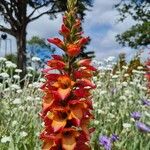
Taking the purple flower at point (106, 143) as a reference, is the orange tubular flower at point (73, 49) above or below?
above

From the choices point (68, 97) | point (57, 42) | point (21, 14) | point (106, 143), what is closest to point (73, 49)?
point (57, 42)

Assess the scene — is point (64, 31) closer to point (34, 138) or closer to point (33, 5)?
point (34, 138)

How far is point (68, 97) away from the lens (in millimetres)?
3004

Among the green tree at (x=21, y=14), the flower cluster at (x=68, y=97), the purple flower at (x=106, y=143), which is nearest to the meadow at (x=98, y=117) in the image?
the purple flower at (x=106, y=143)

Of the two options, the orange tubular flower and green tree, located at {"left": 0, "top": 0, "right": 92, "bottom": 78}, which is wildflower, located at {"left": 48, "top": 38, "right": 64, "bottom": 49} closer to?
the orange tubular flower

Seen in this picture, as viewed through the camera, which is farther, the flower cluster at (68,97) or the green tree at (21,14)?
the green tree at (21,14)

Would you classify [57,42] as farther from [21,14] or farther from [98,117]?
[21,14]

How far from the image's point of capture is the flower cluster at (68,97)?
296 cm

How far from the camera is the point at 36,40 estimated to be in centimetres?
6112

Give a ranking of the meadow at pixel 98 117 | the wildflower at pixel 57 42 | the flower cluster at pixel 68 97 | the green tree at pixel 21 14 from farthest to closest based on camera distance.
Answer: the green tree at pixel 21 14 → the meadow at pixel 98 117 → the wildflower at pixel 57 42 → the flower cluster at pixel 68 97

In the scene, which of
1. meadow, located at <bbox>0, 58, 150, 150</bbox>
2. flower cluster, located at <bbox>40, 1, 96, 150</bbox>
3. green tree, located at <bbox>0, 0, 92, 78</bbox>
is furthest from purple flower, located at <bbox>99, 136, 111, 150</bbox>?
green tree, located at <bbox>0, 0, 92, 78</bbox>

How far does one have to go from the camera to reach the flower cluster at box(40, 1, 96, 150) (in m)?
2.96

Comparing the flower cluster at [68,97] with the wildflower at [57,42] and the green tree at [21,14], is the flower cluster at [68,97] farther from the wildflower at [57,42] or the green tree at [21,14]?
the green tree at [21,14]

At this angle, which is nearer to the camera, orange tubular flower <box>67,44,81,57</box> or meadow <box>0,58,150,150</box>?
orange tubular flower <box>67,44,81,57</box>
